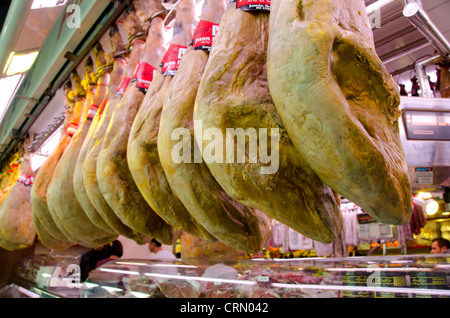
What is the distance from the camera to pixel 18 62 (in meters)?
2.18

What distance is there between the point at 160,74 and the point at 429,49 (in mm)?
4184

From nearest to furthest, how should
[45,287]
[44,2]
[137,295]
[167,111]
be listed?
[167,111] < [44,2] < [137,295] < [45,287]

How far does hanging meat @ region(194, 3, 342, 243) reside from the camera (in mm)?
662

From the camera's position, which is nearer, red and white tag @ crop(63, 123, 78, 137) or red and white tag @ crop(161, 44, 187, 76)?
red and white tag @ crop(161, 44, 187, 76)

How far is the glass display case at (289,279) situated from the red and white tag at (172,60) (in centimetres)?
100

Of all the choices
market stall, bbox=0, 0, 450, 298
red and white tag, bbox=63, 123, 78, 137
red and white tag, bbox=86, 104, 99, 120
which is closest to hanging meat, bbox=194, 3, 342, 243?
market stall, bbox=0, 0, 450, 298

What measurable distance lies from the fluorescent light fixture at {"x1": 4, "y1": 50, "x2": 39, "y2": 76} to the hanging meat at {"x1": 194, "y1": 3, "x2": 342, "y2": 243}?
5.82ft

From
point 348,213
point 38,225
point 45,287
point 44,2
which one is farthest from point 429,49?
point 45,287

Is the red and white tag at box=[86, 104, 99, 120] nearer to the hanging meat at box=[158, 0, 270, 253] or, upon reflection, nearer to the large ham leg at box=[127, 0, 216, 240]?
the large ham leg at box=[127, 0, 216, 240]

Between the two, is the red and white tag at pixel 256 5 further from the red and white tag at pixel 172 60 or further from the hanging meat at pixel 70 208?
the hanging meat at pixel 70 208

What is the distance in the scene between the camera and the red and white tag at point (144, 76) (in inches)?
51.8

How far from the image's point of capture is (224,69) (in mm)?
734

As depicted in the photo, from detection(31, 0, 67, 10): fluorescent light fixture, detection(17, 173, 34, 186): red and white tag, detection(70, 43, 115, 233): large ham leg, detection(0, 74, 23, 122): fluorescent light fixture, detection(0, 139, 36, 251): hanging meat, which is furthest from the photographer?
detection(17, 173, 34, 186): red and white tag
